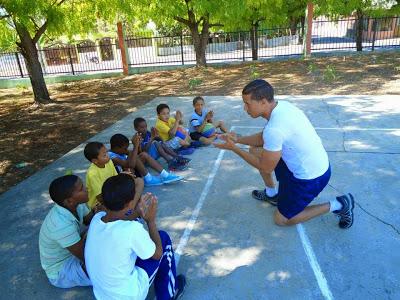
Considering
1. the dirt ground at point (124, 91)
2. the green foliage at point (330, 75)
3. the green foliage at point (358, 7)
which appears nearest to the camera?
the dirt ground at point (124, 91)

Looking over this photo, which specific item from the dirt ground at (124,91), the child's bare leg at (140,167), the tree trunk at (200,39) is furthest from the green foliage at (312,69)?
the child's bare leg at (140,167)

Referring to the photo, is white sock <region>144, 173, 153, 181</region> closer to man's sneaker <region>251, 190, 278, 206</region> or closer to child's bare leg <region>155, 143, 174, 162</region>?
child's bare leg <region>155, 143, 174, 162</region>

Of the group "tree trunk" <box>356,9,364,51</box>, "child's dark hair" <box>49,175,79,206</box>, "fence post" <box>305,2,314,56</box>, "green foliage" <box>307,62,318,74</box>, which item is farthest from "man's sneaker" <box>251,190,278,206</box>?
"tree trunk" <box>356,9,364,51</box>

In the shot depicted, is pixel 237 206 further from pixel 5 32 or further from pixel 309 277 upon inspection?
pixel 5 32

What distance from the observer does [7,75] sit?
706 inches

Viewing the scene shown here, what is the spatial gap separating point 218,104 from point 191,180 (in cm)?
435

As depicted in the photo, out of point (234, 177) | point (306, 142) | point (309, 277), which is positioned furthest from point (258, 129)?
point (309, 277)

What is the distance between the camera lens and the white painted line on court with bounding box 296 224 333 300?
277 centimetres

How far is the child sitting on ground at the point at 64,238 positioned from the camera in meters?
2.74

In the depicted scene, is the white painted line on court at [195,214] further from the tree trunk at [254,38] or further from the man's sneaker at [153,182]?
the tree trunk at [254,38]

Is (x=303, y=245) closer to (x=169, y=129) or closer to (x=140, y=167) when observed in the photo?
(x=140, y=167)

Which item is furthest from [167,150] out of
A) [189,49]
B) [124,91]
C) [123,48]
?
[189,49]

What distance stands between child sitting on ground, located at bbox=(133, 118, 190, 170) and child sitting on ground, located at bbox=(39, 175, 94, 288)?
7.49ft

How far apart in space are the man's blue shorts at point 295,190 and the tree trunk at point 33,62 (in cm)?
983
